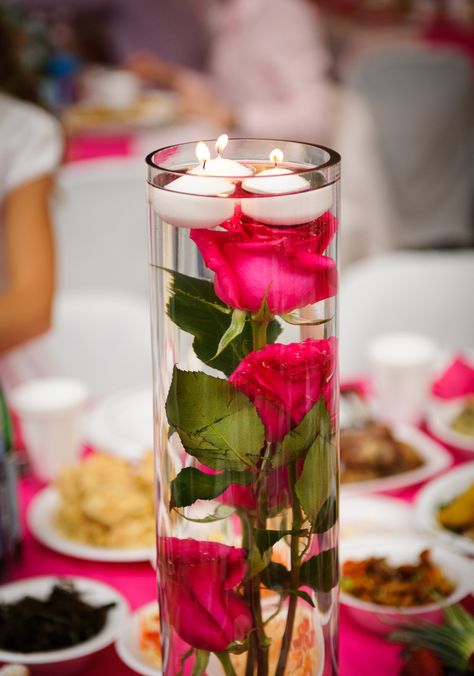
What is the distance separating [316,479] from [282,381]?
0.31ft

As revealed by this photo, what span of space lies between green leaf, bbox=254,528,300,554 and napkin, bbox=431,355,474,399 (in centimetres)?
99

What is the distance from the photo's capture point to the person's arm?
1.89 meters

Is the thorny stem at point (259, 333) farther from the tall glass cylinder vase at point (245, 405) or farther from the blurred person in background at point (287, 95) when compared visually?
the blurred person in background at point (287, 95)

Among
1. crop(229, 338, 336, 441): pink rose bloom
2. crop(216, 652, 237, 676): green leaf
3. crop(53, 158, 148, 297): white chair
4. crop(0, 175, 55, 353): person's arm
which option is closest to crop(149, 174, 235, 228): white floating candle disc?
crop(229, 338, 336, 441): pink rose bloom

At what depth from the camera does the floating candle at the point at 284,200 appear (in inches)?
29.1

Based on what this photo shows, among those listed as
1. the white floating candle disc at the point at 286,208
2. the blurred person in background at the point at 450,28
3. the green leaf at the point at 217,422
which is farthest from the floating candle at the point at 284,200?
the blurred person in background at the point at 450,28

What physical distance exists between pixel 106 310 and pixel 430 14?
4075mm

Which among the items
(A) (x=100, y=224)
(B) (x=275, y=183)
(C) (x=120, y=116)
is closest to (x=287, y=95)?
(C) (x=120, y=116)

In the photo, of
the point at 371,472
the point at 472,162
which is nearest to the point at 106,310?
the point at 371,472

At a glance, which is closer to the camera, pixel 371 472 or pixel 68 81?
pixel 371 472

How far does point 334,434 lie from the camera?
2.69 ft

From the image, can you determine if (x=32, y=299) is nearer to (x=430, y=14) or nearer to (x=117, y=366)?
(x=117, y=366)

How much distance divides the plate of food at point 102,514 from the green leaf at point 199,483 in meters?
0.45

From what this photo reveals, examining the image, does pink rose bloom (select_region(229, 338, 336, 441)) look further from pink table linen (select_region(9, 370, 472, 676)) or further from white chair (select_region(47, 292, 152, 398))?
white chair (select_region(47, 292, 152, 398))
